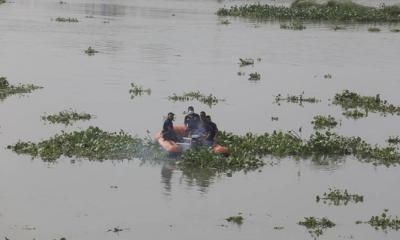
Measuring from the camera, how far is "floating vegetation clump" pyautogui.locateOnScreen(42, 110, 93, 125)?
32.8 metres

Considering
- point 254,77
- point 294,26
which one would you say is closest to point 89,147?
point 254,77

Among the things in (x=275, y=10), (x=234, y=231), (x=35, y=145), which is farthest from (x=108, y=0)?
(x=234, y=231)

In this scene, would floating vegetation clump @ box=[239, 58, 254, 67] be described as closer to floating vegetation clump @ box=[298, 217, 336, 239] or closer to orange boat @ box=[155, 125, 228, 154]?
orange boat @ box=[155, 125, 228, 154]

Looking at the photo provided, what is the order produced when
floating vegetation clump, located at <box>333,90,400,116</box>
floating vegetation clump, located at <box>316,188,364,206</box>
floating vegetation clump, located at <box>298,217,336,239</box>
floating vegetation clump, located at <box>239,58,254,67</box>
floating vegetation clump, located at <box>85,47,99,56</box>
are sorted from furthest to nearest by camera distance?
floating vegetation clump, located at <box>85,47,99,56</box> → floating vegetation clump, located at <box>239,58,254,67</box> → floating vegetation clump, located at <box>333,90,400,116</box> → floating vegetation clump, located at <box>316,188,364,206</box> → floating vegetation clump, located at <box>298,217,336,239</box>

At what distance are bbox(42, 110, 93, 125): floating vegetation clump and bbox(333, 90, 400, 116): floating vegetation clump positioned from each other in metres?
12.2

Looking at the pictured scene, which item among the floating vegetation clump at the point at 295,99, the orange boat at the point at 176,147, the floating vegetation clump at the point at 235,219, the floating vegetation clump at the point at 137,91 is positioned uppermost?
the orange boat at the point at 176,147

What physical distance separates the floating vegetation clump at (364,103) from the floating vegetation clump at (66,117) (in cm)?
1222

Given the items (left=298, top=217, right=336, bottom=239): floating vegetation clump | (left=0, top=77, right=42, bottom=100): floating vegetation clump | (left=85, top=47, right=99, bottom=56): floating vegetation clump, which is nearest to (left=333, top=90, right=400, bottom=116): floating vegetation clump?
(left=0, top=77, right=42, bottom=100): floating vegetation clump

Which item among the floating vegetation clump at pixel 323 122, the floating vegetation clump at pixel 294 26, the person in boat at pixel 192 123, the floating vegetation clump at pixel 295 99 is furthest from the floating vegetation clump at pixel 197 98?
the floating vegetation clump at pixel 294 26

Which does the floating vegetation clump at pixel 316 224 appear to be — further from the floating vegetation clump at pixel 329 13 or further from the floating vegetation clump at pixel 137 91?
the floating vegetation clump at pixel 329 13

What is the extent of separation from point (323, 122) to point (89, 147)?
35.8ft

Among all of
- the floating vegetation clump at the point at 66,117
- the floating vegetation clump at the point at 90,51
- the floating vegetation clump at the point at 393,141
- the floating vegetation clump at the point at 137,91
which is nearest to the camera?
the floating vegetation clump at the point at 393,141

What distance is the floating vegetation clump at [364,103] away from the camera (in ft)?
125

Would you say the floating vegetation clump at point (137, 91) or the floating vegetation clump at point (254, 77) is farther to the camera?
the floating vegetation clump at point (254, 77)
